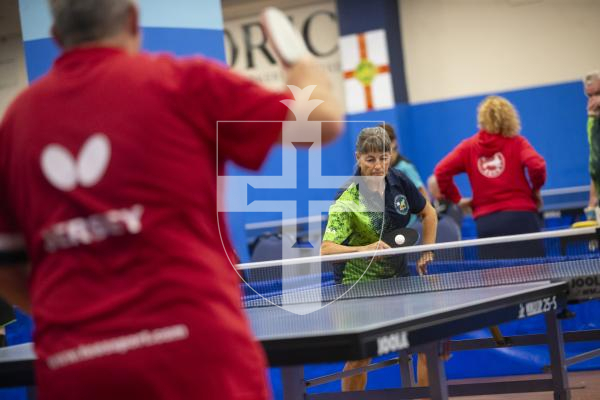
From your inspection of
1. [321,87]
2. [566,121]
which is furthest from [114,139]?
[566,121]

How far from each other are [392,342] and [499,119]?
444 centimetres

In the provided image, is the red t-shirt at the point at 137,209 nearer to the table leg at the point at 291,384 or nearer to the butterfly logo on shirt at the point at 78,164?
the butterfly logo on shirt at the point at 78,164

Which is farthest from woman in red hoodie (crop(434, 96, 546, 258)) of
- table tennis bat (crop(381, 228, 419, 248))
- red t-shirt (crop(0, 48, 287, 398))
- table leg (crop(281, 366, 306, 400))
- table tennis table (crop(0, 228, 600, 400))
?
red t-shirt (crop(0, 48, 287, 398))

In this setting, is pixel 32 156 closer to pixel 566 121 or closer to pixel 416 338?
pixel 416 338

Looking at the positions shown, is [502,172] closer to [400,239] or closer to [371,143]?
[400,239]

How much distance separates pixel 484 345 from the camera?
5242 mm

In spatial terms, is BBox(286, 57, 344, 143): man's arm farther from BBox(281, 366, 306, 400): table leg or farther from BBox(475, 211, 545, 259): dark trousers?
BBox(475, 211, 545, 259): dark trousers

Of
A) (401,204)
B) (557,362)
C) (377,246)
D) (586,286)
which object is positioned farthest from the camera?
(401,204)

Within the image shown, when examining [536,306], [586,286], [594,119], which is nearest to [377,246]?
[586,286]

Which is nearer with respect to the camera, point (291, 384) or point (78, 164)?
point (78, 164)

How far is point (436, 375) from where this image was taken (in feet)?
11.3

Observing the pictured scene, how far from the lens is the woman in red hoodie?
6676 mm

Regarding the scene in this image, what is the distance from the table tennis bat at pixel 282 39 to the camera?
184 cm

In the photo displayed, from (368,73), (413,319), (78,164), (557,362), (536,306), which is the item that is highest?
(368,73)
